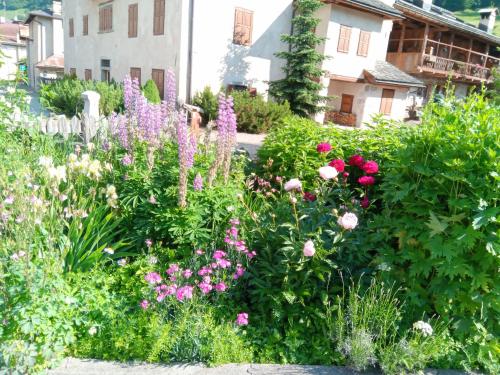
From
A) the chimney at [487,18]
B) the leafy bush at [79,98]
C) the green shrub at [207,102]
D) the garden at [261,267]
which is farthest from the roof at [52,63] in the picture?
the chimney at [487,18]

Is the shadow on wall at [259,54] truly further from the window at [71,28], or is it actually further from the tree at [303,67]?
the window at [71,28]

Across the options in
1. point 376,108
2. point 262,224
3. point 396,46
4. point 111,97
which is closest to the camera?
point 262,224

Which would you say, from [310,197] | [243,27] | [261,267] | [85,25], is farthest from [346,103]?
[261,267]

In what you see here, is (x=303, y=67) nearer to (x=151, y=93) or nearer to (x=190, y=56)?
(x=190, y=56)

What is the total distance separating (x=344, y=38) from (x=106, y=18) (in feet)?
37.8

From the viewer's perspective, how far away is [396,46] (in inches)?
1038

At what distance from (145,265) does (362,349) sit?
1.89m

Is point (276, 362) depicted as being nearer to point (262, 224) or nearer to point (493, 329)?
point (262, 224)

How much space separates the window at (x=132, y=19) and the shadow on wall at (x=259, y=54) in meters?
4.30

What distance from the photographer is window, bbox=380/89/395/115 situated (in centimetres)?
2062

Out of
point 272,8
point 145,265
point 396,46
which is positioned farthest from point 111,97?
point 396,46

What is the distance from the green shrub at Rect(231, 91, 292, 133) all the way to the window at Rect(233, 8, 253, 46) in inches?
111

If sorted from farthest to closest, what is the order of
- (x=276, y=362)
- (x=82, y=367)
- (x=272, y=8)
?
(x=272, y=8), (x=276, y=362), (x=82, y=367)

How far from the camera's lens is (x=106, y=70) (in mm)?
19625
